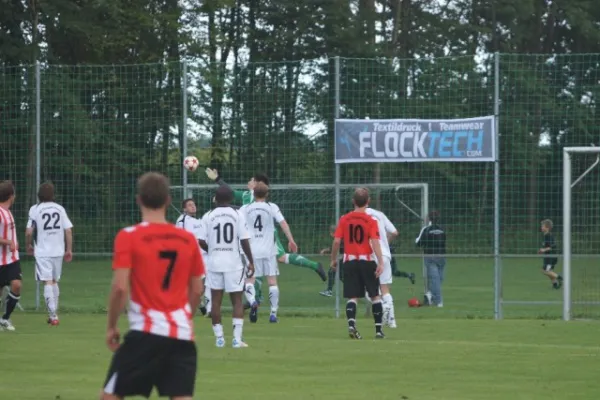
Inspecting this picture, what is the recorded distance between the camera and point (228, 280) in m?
16.3

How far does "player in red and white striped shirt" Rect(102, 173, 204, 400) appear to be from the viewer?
810 cm

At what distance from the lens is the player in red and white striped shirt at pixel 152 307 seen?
26.6 feet

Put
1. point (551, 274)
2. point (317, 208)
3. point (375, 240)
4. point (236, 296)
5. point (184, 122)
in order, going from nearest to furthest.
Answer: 1. point (236, 296)
2. point (375, 240)
3. point (184, 122)
4. point (317, 208)
5. point (551, 274)

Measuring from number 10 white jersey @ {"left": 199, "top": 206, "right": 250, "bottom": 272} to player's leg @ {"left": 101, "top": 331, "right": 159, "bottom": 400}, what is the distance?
8089mm

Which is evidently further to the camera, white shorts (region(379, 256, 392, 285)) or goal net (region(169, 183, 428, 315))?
goal net (region(169, 183, 428, 315))

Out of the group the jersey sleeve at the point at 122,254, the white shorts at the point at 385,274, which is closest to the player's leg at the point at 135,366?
the jersey sleeve at the point at 122,254

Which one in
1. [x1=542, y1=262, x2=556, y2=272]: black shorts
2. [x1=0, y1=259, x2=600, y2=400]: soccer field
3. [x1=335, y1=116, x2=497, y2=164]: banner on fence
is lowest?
[x1=0, y1=259, x2=600, y2=400]: soccer field

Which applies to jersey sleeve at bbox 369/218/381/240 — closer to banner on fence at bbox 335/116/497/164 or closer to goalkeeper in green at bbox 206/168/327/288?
goalkeeper in green at bbox 206/168/327/288

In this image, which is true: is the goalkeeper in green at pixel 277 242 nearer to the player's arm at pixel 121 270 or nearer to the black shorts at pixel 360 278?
the black shorts at pixel 360 278

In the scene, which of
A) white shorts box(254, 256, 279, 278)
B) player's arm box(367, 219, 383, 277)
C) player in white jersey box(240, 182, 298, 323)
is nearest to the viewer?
player's arm box(367, 219, 383, 277)

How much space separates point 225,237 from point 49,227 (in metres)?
5.13

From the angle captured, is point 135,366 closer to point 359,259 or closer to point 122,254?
point 122,254

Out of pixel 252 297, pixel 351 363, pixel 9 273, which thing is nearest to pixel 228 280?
pixel 351 363

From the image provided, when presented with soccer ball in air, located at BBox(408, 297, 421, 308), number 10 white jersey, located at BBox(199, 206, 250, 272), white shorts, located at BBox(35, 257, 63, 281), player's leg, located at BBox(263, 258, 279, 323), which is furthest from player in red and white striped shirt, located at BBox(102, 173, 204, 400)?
soccer ball in air, located at BBox(408, 297, 421, 308)
